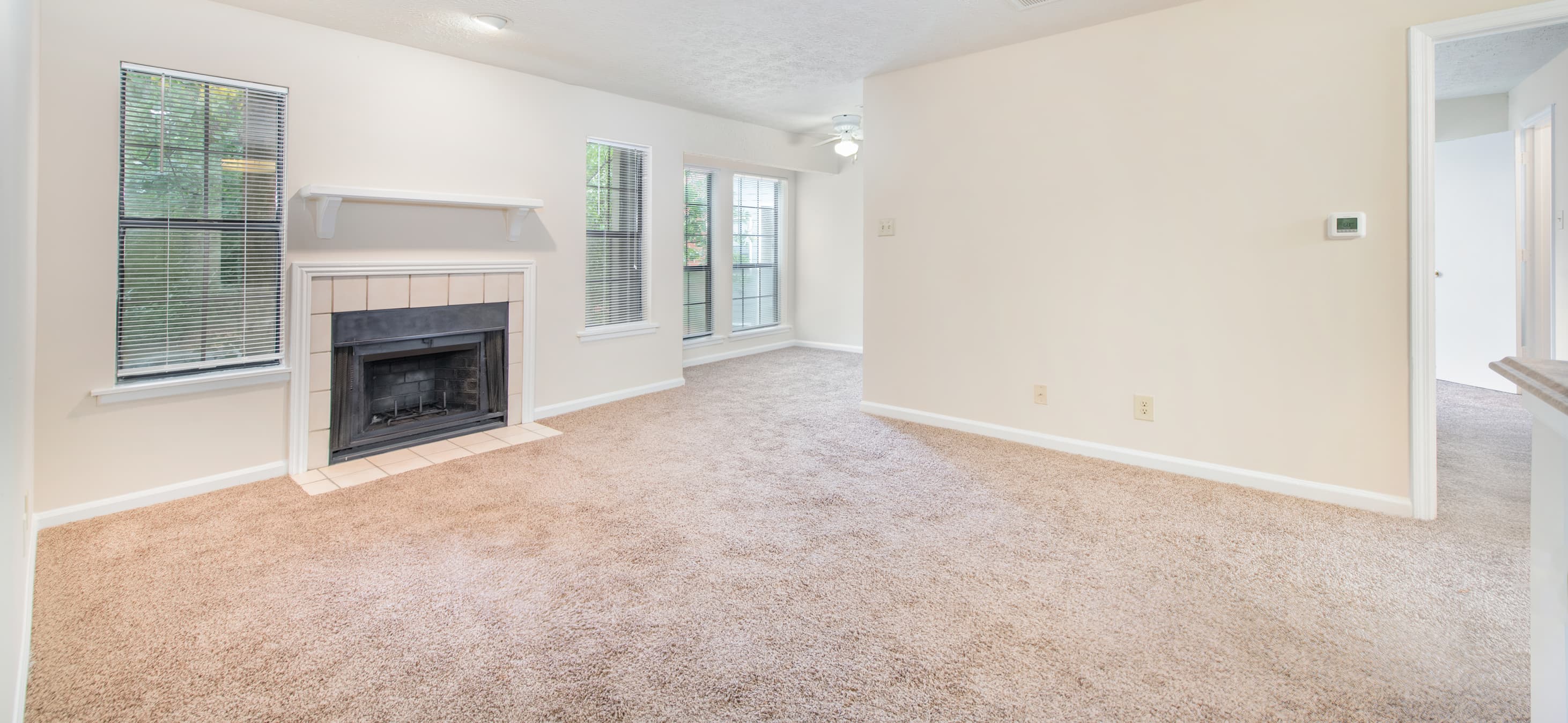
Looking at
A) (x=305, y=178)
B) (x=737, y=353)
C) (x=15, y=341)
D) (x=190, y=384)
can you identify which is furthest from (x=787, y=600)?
(x=737, y=353)

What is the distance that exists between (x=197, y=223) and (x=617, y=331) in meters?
2.42

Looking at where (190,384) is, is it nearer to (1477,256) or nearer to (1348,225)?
(1348,225)

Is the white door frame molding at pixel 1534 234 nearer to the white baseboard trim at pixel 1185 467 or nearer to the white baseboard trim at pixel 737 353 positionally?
the white baseboard trim at pixel 1185 467

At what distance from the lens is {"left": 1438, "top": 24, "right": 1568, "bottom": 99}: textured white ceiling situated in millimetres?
3783

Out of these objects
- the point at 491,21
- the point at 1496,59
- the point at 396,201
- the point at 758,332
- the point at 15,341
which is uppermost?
the point at 1496,59

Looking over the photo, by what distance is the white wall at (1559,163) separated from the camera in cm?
399

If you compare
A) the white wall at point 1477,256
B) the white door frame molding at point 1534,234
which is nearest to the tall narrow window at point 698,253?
the white wall at point 1477,256

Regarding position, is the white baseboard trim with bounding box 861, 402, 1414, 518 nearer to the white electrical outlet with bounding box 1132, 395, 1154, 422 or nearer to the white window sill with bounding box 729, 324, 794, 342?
the white electrical outlet with bounding box 1132, 395, 1154, 422

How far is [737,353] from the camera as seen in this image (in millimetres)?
7254

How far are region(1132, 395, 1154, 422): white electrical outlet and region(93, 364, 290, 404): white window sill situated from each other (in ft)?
13.3

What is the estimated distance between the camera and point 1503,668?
176 cm

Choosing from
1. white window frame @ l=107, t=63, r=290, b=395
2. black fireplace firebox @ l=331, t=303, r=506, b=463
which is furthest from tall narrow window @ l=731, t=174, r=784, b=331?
white window frame @ l=107, t=63, r=290, b=395

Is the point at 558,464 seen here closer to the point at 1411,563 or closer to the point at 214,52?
the point at 214,52

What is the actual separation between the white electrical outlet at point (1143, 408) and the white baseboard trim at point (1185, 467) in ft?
0.55
